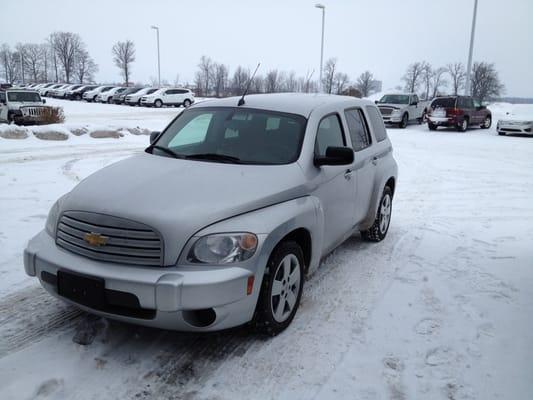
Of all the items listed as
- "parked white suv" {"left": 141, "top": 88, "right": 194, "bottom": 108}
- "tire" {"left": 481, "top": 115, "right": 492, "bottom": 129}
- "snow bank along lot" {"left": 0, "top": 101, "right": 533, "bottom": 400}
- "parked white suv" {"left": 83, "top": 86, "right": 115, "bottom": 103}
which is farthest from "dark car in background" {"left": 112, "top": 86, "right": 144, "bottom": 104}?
"snow bank along lot" {"left": 0, "top": 101, "right": 533, "bottom": 400}

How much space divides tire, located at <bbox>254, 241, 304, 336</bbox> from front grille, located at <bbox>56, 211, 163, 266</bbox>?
0.86 m

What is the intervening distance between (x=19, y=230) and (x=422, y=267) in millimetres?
5009

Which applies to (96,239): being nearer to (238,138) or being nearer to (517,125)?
(238,138)

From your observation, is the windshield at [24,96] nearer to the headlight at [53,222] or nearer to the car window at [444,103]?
the car window at [444,103]

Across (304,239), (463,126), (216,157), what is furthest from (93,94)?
(304,239)

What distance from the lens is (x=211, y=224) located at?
10.3 feet

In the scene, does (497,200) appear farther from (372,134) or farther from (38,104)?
(38,104)

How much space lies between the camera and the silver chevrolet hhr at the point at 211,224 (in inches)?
119

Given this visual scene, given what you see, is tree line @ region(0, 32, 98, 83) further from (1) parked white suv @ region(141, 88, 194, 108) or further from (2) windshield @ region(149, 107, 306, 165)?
(2) windshield @ region(149, 107, 306, 165)

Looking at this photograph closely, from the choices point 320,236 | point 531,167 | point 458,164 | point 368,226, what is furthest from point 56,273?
point 531,167

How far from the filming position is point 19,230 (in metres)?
5.88

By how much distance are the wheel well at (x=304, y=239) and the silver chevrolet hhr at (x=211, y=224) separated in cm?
1

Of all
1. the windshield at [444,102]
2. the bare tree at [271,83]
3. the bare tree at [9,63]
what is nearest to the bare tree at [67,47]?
the bare tree at [9,63]

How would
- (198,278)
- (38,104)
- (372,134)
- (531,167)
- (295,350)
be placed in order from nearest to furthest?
1. (198,278)
2. (295,350)
3. (372,134)
4. (531,167)
5. (38,104)
